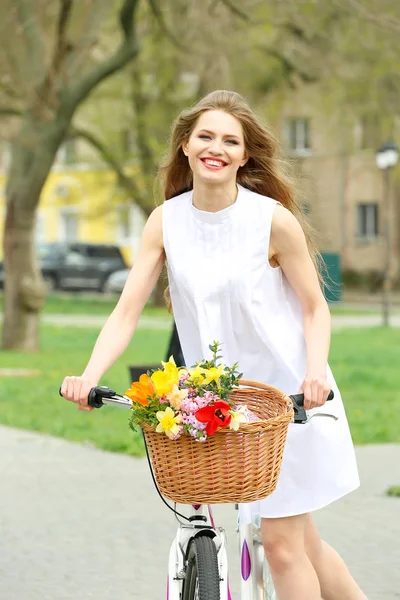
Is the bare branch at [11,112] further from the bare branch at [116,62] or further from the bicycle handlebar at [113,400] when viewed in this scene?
the bicycle handlebar at [113,400]

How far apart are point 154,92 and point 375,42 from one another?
12.0 metres

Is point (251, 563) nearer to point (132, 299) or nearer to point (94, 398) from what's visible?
point (94, 398)

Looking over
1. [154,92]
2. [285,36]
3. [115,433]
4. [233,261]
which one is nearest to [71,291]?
[154,92]

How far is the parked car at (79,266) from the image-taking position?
42875mm

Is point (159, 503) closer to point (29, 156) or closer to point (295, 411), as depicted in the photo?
point (295, 411)

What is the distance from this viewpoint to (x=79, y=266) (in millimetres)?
42969

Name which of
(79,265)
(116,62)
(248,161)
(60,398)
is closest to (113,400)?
(248,161)

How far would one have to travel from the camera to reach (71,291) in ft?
144

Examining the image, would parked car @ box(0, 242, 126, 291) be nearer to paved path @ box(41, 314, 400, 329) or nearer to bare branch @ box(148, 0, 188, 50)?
paved path @ box(41, 314, 400, 329)

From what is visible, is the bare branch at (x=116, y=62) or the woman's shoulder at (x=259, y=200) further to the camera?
the bare branch at (x=116, y=62)

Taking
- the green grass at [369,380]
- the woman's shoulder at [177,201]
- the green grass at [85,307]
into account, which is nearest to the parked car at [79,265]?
the green grass at [85,307]

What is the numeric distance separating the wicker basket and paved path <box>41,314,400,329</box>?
73.8ft

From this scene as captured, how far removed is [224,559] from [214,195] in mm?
1082

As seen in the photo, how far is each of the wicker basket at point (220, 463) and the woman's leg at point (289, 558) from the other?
21.2 inches
